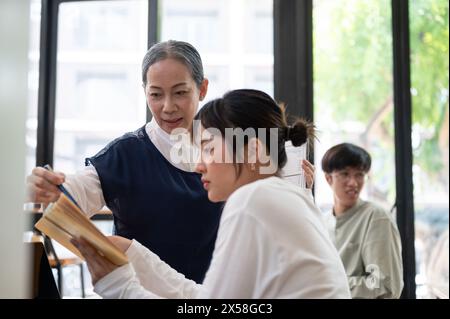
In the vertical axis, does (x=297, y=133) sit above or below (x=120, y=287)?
above

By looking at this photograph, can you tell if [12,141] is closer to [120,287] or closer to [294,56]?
[120,287]

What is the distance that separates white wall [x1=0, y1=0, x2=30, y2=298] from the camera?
483 millimetres

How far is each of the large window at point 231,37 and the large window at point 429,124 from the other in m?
0.90

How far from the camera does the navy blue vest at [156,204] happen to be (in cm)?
148

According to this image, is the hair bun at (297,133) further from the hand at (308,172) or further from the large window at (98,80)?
the large window at (98,80)

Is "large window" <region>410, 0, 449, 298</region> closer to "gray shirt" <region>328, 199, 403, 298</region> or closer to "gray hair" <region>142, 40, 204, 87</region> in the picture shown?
"gray shirt" <region>328, 199, 403, 298</region>

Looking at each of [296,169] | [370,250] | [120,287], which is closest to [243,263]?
[120,287]

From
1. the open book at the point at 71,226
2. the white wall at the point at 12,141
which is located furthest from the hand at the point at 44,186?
the white wall at the point at 12,141

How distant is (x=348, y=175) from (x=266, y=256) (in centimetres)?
171

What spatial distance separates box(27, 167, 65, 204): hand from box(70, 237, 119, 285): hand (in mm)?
151

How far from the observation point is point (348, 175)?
2494 millimetres

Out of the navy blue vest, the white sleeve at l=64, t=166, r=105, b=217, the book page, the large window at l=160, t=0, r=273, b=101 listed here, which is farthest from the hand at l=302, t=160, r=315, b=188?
the large window at l=160, t=0, r=273, b=101
